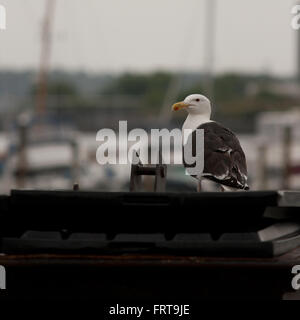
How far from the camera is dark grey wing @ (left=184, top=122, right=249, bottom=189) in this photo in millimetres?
4980

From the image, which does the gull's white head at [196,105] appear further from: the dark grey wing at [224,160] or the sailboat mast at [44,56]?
the sailboat mast at [44,56]

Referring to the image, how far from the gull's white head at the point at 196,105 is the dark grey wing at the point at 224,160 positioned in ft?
2.15

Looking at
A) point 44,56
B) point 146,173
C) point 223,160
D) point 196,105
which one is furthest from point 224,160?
point 44,56

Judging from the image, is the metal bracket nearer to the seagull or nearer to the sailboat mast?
the seagull

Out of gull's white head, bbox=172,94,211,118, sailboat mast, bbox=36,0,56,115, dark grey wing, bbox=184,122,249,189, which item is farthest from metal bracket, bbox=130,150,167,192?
sailboat mast, bbox=36,0,56,115

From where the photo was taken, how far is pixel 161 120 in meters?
47.0

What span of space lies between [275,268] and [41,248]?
113 centimetres

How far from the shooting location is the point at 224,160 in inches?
196

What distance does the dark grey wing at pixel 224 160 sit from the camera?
196 inches

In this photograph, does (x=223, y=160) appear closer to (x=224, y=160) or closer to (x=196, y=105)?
(x=224, y=160)

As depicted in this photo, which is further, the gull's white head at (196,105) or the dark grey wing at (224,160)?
the gull's white head at (196,105)

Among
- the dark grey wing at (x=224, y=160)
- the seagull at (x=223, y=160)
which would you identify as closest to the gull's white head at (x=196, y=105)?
the seagull at (x=223, y=160)

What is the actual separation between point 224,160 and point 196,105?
979 millimetres
